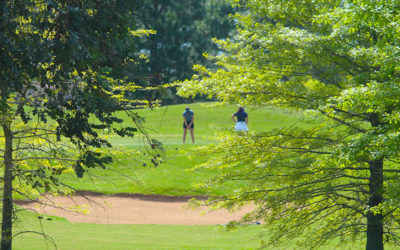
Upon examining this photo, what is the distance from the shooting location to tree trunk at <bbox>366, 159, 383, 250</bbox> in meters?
10.2

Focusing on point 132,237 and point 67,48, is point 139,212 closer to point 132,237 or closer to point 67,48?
point 132,237

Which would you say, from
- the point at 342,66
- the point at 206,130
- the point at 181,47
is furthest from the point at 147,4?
the point at 181,47

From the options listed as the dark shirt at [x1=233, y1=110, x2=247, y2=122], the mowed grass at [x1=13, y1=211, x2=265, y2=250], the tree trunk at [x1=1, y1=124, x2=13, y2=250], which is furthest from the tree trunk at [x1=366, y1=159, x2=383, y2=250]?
the dark shirt at [x1=233, y1=110, x2=247, y2=122]

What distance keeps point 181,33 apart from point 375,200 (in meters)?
46.8

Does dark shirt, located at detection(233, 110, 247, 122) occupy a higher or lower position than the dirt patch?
higher

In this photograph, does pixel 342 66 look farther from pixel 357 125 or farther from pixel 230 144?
pixel 230 144

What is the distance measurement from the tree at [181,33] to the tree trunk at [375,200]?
141 ft

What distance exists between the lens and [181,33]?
55.5 metres

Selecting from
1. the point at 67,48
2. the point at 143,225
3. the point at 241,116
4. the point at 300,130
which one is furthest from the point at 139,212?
the point at 67,48

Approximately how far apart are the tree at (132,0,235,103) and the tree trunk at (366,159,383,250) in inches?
1690

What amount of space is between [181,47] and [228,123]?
22042mm

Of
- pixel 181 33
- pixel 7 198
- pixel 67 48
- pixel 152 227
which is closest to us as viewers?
pixel 67 48

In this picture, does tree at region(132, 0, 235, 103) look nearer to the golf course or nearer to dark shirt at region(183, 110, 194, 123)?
dark shirt at region(183, 110, 194, 123)

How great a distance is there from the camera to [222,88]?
36.3 ft
